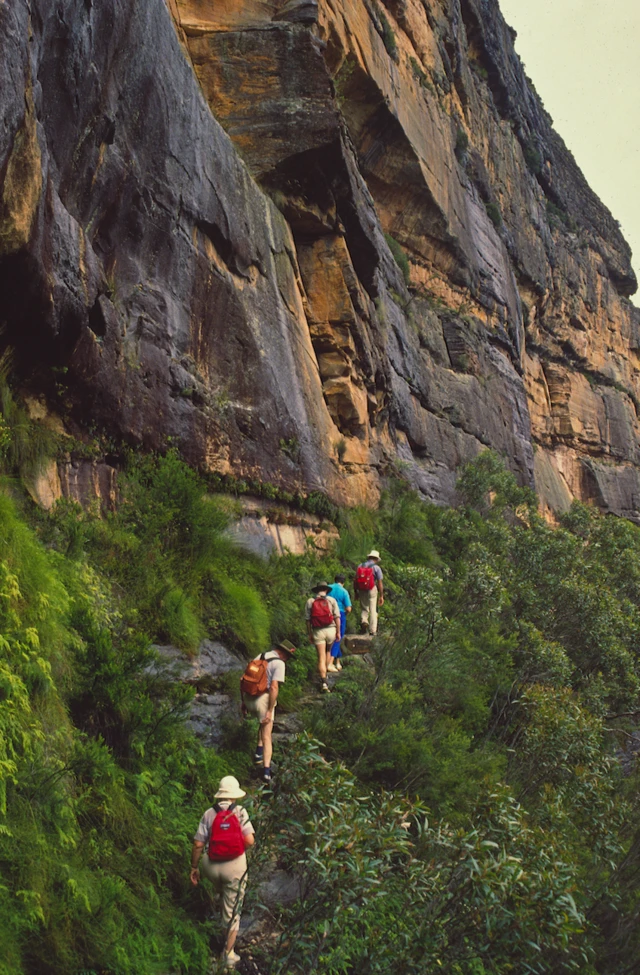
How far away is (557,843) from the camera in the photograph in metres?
5.50

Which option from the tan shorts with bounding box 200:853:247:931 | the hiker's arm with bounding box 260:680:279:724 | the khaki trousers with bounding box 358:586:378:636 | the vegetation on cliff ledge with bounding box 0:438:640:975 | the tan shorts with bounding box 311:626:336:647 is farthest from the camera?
the khaki trousers with bounding box 358:586:378:636

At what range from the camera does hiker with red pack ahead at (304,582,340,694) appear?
9.08m

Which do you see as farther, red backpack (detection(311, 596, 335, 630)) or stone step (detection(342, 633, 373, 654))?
stone step (detection(342, 633, 373, 654))

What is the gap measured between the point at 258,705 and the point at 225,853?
2.04 meters

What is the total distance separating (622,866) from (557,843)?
2502mm

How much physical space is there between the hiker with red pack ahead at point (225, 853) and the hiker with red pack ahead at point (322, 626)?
408 cm

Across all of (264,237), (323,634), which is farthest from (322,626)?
(264,237)

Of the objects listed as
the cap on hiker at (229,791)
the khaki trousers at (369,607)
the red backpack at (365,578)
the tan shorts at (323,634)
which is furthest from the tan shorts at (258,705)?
the khaki trousers at (369,607)

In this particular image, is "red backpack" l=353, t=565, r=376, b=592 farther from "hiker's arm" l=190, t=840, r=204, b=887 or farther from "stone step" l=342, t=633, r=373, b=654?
"hiker's arm" l=190, t=840, r=204, b=887

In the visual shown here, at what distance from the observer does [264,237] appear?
45.9 feet

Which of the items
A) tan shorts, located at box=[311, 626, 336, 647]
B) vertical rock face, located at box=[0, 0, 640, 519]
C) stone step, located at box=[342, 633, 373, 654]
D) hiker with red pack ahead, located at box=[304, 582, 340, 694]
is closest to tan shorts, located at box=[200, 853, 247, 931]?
hiker with red pack ahead, located at box=[304, 582, 340, 694]

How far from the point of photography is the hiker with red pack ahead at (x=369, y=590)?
1156 cm

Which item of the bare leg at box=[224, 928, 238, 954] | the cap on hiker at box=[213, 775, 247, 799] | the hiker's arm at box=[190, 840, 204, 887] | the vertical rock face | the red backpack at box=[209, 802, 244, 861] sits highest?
the vertical rock face

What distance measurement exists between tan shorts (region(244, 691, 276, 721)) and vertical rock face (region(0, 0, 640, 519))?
157 inches
